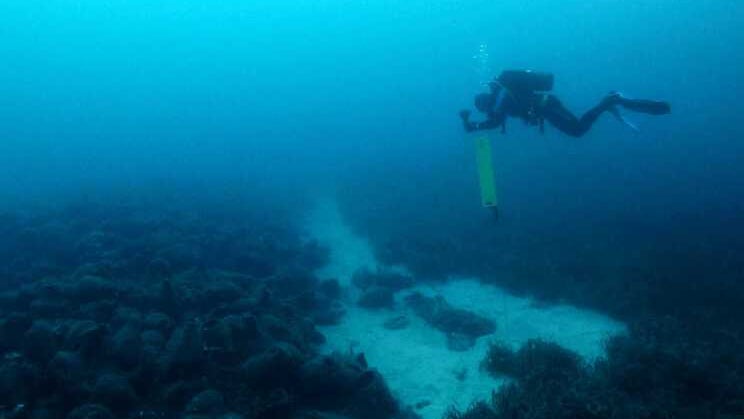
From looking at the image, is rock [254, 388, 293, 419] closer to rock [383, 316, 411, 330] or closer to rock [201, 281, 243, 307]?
rock [201, 281, 243, 307]

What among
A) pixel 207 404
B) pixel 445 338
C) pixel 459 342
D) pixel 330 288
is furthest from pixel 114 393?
pixel 330 288

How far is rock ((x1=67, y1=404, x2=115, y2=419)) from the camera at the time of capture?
6.20m

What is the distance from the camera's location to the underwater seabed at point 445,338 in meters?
9.59

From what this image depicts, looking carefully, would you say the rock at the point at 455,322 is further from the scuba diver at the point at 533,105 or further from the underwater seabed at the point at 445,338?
the scuba diver at the point at 533,105

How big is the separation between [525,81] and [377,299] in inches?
281

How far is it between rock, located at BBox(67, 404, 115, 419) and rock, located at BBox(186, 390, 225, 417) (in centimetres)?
98

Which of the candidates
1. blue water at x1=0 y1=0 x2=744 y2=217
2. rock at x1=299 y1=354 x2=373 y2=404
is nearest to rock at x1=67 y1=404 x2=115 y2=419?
rock at x1=299 y1=354 x2=373 y2=404

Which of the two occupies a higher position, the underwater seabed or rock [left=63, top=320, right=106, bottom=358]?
rock [left=63, top=320, right=106, bottom=358]

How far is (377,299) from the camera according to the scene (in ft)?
45.5

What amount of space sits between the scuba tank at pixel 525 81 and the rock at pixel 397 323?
6.39 metres

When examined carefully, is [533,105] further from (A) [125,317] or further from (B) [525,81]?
(A) [125,317]

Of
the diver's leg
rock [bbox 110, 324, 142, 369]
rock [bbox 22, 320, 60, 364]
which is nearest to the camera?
rock [bbox 110, 324, 142, 369]

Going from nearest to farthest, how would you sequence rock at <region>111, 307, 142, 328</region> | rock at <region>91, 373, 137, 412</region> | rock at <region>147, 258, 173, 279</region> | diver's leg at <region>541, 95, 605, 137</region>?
rock at <region>91, 373, 137, 412</region> < rock at <region>111, 307, 142, 328</region> < diver's leg at <region>541, 95, 605, 137</region> < rock at <region>147, 258, 173, 279</region>

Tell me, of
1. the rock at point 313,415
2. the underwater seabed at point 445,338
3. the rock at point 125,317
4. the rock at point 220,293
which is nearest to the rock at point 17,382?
the rock at point 125,317
